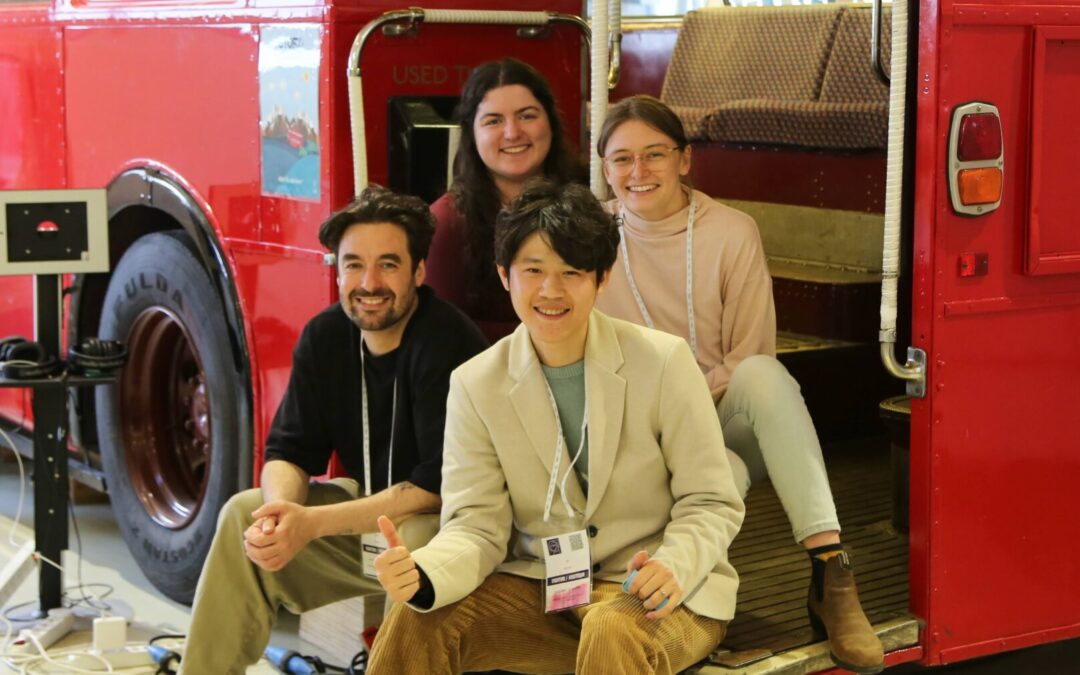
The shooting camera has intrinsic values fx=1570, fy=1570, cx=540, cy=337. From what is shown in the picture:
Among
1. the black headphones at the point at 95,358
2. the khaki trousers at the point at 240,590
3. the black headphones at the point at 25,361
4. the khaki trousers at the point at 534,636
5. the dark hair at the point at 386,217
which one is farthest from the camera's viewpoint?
the black headphones at the point at 95,358

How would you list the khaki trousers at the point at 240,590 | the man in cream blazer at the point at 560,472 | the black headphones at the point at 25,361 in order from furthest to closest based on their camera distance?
1. the black headphones at the point at 25,361
2. the khaki trousers at the point at 240,590
3. the man in cream blazer at the point at 560,472

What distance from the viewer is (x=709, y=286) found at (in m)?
3.59

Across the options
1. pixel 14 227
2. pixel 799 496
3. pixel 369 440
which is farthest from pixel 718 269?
pixel 14 227

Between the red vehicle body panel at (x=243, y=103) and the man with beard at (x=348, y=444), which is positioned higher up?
the red vehicle body panel at (x=243, y=103)

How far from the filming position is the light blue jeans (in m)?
3.23

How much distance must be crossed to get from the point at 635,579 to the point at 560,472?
330 millimetres

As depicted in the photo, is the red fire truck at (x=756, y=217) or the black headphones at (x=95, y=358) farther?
the black headphones at (x=95, y=358)

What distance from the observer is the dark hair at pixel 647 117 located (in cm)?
357

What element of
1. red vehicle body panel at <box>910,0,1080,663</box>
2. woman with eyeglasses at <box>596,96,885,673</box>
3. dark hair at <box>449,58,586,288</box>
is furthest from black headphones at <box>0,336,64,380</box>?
red vehicle body panel at <box>910,0,1080,663</box>

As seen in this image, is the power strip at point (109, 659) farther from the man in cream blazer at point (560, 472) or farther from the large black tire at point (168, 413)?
the man in cream blazer at point (560, 472)

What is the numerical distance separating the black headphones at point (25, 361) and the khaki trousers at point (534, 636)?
1.84 meters

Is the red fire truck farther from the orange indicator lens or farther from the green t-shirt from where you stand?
the green t-shirt

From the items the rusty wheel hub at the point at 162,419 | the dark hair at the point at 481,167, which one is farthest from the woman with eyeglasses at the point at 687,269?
the rusty wheel hub at the point at 162,419

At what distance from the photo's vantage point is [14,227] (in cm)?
435
